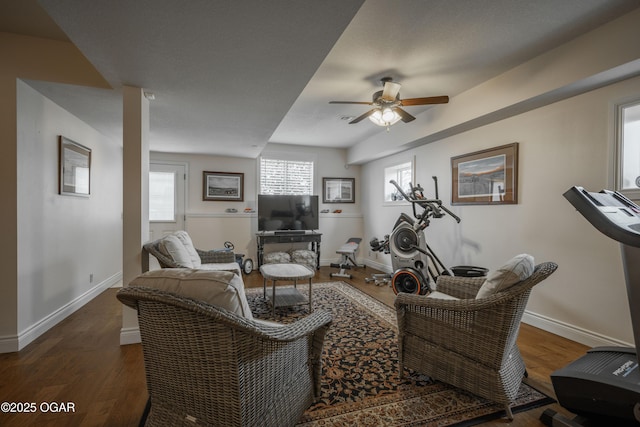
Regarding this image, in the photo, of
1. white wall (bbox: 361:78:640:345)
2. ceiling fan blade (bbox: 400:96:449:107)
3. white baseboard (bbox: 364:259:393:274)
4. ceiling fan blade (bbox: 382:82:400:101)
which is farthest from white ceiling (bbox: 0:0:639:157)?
white baseboard (bbox: 364:259:393:274)

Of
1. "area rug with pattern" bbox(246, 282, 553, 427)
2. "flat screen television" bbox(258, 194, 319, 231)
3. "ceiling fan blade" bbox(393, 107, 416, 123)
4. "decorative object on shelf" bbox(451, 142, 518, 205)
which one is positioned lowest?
"area rug with pattern" bbox(246, 282, 553, 427)

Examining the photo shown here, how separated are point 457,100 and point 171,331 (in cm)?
367

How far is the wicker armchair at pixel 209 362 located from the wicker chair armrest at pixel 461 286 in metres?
1.37

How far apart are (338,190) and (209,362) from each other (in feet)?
17.6

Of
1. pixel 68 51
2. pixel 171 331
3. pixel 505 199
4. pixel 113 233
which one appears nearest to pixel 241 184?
pixel 113 233

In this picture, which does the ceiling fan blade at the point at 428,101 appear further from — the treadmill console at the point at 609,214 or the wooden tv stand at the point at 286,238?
the wooden tv stand at the point at 286,238

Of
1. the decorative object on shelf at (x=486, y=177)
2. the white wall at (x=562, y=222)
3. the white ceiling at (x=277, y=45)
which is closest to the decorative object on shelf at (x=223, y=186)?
the white ceiling at (x=277, y=45)

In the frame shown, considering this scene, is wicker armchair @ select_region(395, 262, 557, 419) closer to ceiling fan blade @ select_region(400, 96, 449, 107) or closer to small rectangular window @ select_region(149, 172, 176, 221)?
ceiling fan blade @ select_region(400, 96, 449, 107)

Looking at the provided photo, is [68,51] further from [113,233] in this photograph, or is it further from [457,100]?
[457,100]

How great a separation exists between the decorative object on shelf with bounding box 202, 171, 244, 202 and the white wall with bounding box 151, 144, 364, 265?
0.26 feet

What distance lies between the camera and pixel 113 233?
4.54m

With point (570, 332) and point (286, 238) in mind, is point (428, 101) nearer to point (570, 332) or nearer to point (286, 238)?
point (570, 332)

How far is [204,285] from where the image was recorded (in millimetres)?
1140

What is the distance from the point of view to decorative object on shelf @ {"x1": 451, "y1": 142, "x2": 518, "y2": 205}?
316 centimetres
